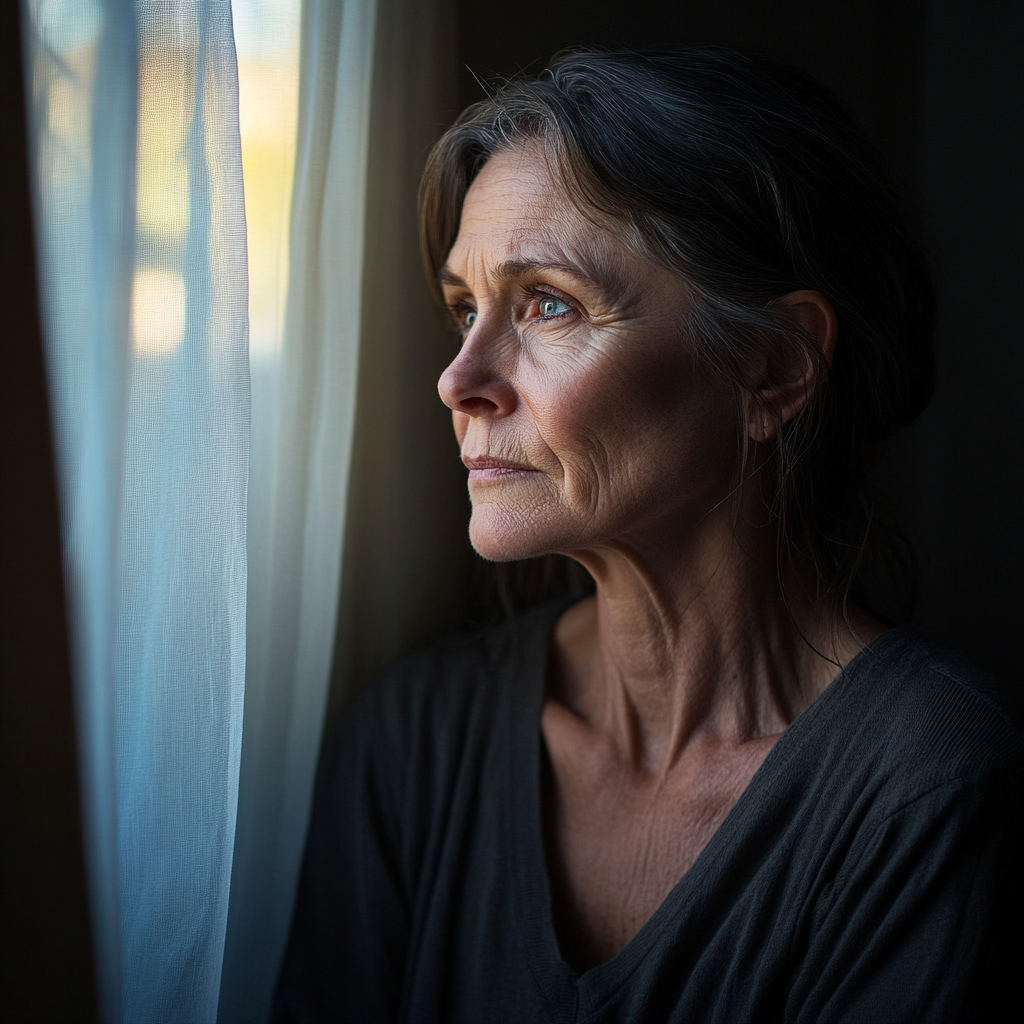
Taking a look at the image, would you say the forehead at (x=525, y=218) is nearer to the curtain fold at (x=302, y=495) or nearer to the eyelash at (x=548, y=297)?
the eyelash at (x=548, y=297)

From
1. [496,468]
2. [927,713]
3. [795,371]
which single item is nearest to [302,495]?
[496,468]

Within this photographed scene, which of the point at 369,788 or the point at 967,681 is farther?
the point at 369,788

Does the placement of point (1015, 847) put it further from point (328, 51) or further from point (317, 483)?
point (328, 51)

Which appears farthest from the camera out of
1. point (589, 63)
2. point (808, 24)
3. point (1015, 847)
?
point (808, 24)

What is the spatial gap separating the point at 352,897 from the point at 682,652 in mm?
618

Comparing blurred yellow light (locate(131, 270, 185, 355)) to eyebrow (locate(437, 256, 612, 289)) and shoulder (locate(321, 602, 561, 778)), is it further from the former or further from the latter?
shoulder (locate(321, 602, 561, 778))

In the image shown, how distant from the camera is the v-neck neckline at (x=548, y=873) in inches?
40.3

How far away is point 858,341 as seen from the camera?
3.72 ft

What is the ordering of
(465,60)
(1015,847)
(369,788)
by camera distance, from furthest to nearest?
(465,60)
(369,788)
(1015,847)

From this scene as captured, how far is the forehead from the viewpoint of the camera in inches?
40.8

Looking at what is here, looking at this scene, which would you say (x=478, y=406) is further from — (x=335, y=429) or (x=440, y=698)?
(x=440, y=698)

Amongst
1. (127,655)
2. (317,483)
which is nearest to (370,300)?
(317,483)

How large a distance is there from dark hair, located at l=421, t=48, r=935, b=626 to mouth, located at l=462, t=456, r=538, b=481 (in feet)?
0.89

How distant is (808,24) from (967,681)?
132cm
